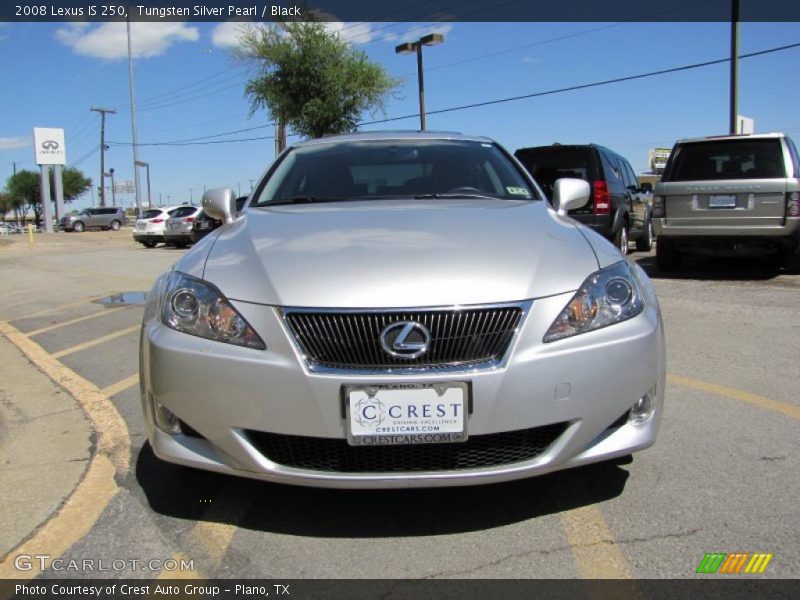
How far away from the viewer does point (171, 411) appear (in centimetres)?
254

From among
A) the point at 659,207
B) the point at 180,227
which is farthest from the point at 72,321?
the point at 180,227

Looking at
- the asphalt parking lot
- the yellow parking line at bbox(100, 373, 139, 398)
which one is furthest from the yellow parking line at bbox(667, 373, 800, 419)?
the yellow parking line at bbox(100, 373, 139, 398)

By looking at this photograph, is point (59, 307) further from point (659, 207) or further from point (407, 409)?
point (407, 409)

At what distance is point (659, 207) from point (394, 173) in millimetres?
6276

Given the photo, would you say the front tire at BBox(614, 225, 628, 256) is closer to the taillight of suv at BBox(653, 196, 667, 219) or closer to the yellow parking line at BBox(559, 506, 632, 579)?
the taillight of suv at BBox(653, 196, 667, 219)

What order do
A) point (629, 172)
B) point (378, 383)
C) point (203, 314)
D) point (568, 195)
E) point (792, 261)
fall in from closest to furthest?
point (378, 383) → point (203, 314) → point (568, 195) → point (792, 261) → point (629, 172)

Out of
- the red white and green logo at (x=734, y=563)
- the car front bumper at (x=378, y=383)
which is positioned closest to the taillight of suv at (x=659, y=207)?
the car front bumper at (x=378, y=383)

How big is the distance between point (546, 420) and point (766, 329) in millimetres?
4604

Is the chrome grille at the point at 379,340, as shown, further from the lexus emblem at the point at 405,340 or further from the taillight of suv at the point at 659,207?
the taillight of suv at the point at 659,207

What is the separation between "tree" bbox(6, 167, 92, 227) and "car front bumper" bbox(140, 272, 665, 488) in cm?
9157

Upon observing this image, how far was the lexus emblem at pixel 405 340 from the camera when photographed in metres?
2.36

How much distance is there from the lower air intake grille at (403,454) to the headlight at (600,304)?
347 millimetres

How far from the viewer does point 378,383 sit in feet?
7.61

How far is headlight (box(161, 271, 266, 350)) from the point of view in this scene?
8.09 feet
